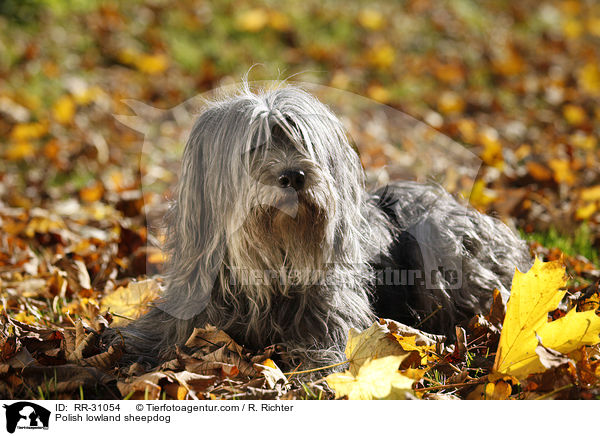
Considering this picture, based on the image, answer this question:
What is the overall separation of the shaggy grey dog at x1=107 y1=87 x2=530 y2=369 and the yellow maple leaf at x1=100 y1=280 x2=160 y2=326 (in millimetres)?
383

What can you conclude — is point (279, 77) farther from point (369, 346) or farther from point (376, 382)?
point (376, 382)

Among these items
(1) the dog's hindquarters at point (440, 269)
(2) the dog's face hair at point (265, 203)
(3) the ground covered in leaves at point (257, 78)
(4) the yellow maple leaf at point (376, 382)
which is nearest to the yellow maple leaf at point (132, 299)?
(3) the ground covered in leaves at point (257, 78)

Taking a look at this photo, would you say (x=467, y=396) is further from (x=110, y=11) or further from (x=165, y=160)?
(x=110, y=11)

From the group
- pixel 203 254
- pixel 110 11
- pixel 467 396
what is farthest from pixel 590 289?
pixel 110 11

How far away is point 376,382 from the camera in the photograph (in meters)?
2.72

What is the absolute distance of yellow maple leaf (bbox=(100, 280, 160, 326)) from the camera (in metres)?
3.98

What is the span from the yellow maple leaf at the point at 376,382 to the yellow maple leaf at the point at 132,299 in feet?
5.36

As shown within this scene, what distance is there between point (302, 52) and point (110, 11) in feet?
10.5

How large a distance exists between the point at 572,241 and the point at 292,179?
2.94m

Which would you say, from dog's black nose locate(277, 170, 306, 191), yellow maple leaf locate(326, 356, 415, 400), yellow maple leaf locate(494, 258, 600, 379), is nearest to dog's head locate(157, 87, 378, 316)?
dog's black nose locate(277, 170, 306, 191)

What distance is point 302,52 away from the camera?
1054cm

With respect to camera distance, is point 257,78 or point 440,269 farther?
point 257,78
